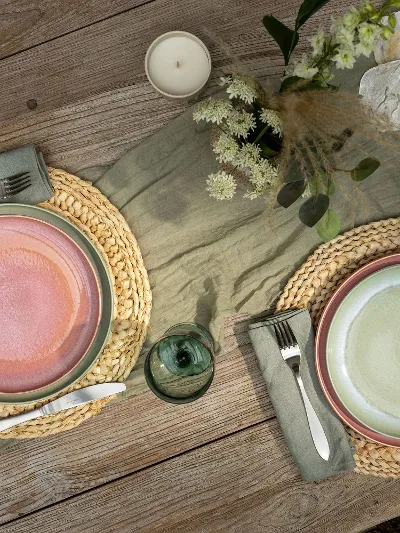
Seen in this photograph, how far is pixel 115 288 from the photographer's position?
2.94 ft

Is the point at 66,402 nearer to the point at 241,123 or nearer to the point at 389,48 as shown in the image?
the point at 241,123

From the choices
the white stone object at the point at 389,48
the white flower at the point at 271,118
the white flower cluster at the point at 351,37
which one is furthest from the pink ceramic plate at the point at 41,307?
the white stone object at the point at 389,48

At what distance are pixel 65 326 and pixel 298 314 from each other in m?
0.36

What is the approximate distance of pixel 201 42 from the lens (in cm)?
90

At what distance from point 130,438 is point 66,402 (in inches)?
5.3

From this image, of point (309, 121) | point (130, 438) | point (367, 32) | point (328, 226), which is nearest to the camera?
point (367, 32)

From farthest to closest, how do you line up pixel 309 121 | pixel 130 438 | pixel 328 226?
pixel 130 438 → pixel 328 226 → pixel 309 121

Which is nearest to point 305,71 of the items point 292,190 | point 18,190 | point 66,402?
point 292,190

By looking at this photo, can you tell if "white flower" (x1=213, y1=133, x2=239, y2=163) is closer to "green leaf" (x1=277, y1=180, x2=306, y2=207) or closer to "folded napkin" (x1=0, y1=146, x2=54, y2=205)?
"green leaf" (x1=277, y1=180, x2=306, y2=207)

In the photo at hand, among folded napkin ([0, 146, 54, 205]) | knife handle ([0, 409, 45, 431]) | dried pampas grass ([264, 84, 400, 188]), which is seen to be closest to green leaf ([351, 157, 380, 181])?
dried pampas grass ([264, 84, 400, 188])

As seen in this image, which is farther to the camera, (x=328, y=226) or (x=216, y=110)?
(x=328, y=226)

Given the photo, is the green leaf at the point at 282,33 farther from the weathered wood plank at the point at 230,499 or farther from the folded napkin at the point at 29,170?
the weathered wood plank at the point at 230,499

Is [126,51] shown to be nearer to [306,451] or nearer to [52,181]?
[52,181]

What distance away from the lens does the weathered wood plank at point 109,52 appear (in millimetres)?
946
